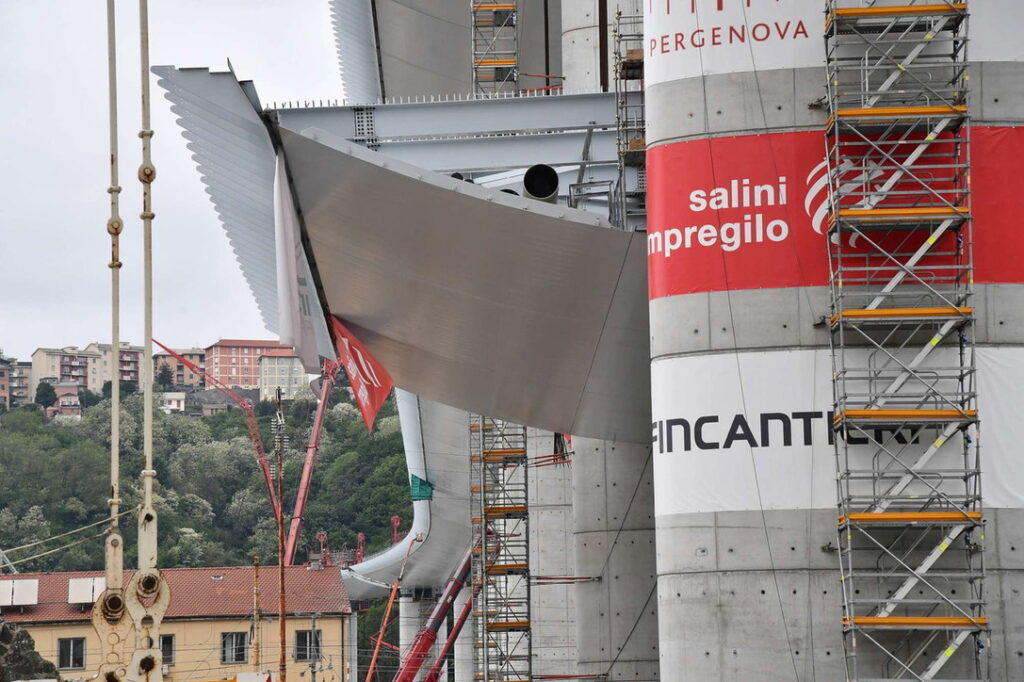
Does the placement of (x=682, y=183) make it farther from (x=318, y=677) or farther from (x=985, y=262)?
(x=318, y=677)

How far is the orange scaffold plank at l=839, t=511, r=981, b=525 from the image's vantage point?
81.7 ft

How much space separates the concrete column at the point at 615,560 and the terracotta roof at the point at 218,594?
42864 mm

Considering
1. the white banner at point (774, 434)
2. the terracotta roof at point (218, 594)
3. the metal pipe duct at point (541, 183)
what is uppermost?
the metal pipe duct at point (541, 183)

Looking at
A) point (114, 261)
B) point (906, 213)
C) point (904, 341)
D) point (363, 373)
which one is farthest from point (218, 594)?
Answer: point (114, 261)

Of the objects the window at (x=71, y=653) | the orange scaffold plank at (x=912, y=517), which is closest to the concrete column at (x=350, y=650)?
the window at (x=71, y=653)

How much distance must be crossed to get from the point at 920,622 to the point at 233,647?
58.6 m

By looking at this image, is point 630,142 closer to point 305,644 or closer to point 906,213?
point 906,213

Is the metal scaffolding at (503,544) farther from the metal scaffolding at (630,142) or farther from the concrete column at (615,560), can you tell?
the metal scaffolding at (630,142)

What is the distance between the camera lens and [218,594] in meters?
83.4

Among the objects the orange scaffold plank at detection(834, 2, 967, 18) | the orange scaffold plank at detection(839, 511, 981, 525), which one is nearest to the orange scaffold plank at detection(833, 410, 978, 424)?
the orange scaffold plank at detection(839, 511, 981, 525)

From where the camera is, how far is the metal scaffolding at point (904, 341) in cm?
2519

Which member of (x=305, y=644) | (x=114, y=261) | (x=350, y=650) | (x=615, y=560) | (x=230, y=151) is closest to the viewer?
(x=114, y=261)

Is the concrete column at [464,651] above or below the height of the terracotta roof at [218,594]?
below

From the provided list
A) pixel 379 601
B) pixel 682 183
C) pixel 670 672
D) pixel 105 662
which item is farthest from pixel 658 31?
pixel 379 601
